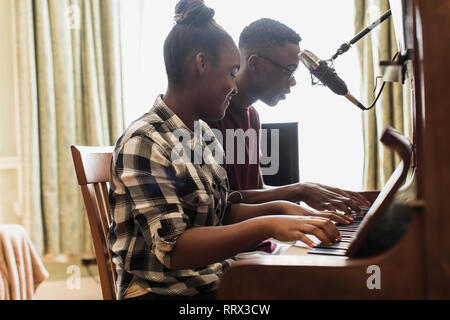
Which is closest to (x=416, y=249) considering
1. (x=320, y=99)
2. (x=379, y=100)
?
(x=379, y=100)

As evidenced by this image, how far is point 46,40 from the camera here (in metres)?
2.40

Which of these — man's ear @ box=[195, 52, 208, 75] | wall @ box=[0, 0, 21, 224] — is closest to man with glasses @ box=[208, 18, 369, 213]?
man's ear @ box=[195, 52, 208, 75]

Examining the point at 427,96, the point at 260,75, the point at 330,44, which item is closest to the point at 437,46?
the point at 427,96

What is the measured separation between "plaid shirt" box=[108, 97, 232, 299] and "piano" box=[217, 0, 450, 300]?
26 centimetres

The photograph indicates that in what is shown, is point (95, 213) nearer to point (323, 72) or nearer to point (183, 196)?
point (183, 196)

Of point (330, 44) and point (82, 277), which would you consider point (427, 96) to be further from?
point (82, 277)

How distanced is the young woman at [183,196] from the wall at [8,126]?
5.99 feet

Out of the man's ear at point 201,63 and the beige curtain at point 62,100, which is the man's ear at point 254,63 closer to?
the man's ear at point 201,63

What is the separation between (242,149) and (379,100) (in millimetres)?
1000

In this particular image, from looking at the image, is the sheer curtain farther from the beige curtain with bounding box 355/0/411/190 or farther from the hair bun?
the hair bun

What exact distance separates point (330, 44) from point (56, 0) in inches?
63.4

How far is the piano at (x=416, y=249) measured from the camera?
0.51m

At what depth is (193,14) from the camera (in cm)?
104

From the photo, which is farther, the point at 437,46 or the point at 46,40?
the point at 46,40
